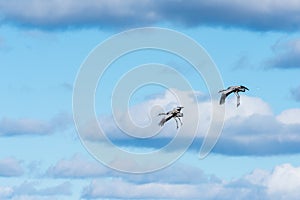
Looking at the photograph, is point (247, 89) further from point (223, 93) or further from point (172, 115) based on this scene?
point (172, 115)

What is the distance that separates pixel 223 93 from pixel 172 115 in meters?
11.3

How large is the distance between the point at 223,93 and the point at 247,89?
397cm

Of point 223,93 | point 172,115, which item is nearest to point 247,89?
point 223,93

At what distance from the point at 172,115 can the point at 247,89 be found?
1456cm

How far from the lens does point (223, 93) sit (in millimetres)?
158500

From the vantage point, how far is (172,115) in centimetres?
16538

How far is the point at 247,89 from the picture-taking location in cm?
15850
